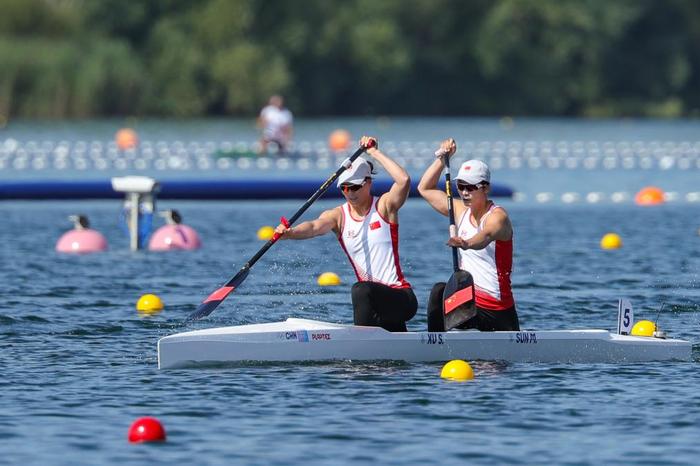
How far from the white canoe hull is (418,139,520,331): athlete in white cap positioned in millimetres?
202

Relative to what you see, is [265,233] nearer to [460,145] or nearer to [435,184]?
[435,184]

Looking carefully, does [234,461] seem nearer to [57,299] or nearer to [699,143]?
[57,299]

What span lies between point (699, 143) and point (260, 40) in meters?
25.1

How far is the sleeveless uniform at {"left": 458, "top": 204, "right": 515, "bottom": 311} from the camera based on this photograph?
40.8 feet

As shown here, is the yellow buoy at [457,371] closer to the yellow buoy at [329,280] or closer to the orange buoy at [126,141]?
the yellow buoy at [329,280]

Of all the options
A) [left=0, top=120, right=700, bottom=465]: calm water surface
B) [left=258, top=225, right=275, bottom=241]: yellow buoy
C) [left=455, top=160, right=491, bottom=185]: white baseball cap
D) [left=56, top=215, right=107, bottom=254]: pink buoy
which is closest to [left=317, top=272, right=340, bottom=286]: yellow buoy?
[left=0, top=120, right=700, bottom=465]: calm water surface

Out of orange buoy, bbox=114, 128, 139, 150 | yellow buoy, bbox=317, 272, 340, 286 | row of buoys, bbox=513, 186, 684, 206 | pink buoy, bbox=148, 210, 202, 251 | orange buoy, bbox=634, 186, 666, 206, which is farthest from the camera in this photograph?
orange buoy, bbox=114, 128, 139, 150

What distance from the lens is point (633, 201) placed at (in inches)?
1189

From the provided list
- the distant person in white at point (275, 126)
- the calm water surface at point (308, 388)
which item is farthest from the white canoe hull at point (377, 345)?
the distant person in white at point (275, 126)

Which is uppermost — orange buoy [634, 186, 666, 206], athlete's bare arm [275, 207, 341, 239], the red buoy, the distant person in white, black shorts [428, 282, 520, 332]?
the distant person in white

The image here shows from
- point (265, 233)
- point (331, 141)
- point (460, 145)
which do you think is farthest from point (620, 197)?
point (460, 145)

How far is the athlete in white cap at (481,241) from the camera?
12227mm

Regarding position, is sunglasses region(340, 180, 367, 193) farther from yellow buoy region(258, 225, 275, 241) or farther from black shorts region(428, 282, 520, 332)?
yellow buoy region(258, 225, 275, 241)

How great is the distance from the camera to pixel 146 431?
9789 mm
